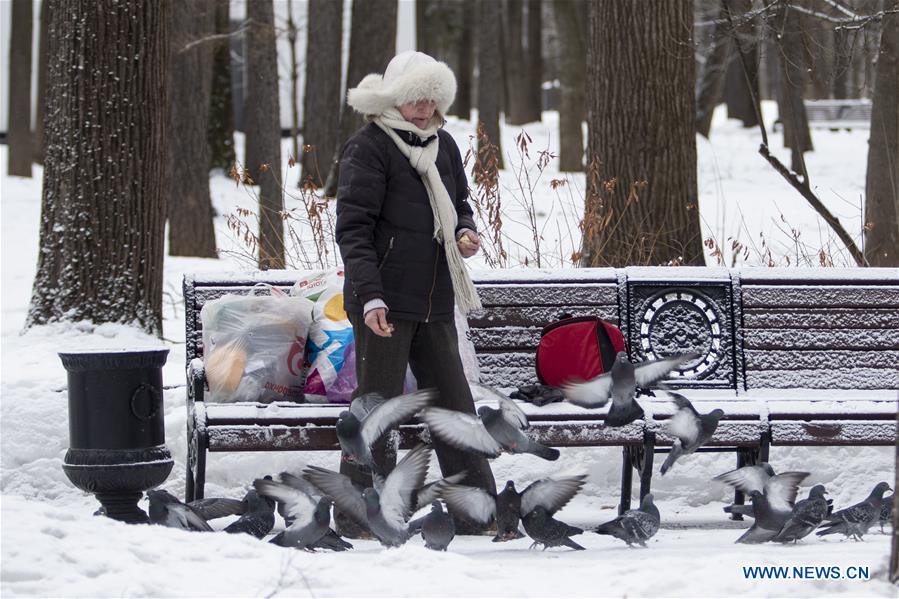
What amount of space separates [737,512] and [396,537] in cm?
149

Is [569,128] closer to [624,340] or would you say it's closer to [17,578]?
[624,340]

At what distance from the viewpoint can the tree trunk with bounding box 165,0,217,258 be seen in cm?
1573

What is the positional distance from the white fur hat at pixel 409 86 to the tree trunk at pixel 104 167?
3.00m

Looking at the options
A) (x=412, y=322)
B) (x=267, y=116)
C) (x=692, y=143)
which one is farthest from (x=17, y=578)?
(x=267, y=116)

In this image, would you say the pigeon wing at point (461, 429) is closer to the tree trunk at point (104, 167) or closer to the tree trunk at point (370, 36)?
the tree trunk at point (104, 167)

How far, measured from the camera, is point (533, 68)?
1245 inches

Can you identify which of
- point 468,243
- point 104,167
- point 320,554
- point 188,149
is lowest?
point 320,554

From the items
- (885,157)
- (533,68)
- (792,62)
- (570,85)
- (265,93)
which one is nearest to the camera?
(792,62)

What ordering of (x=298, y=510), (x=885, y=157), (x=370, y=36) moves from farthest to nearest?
(x=370, y=36) < (x=885, y=157) < (x=298, y=510)

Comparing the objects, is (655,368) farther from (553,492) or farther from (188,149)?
(188,149)

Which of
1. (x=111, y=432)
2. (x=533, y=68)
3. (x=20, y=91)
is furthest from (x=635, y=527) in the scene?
(x=533, y=68)

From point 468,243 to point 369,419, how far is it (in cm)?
81

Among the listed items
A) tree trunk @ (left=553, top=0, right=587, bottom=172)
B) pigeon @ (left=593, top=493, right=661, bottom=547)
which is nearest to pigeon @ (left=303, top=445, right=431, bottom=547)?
pigeon @ (left=593, top=493, right=661, bottom=547)

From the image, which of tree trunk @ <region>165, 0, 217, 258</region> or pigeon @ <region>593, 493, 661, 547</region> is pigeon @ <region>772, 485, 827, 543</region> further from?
tree trunk @ <region>165, 0, 217, 258</region>
